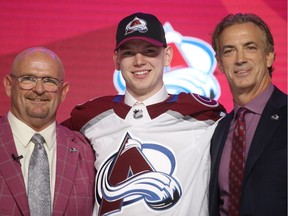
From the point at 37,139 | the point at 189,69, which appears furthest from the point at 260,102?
the point at 189,69

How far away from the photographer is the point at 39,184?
2238 millimetres

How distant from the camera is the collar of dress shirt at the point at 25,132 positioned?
7.71ft

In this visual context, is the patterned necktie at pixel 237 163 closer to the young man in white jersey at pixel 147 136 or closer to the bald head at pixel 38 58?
the young man in white jersey at pixel 147 136

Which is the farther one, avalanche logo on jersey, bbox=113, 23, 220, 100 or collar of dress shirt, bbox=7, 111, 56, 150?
avalanche logo on jersey, bbox=113, 23, 220, 100

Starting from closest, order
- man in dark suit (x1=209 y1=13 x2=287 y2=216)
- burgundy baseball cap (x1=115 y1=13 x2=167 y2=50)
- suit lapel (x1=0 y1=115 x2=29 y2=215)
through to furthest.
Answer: man in dark suit (x1=209 y1=13 x2=287 y2=216)
suit lapel (x1=0 y1=115 x2=29 y2=215)
burgundy baseball cap (x1=115 y1=13 x2=167 y2=50)

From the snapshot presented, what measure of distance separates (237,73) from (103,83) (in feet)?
4.26

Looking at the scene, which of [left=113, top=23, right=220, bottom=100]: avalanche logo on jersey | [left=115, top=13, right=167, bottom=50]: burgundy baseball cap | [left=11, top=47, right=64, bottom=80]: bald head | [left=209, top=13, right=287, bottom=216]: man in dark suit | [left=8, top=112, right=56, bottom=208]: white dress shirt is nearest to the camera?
[left=209, top=13, right=287, bottom=216]: man in dark suit

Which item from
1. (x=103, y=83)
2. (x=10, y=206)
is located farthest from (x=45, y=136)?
(x=103, y=83)

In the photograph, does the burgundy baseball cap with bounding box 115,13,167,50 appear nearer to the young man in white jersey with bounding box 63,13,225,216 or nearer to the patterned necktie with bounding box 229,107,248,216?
the young man in white jersey with bounding box 63,13,225,216

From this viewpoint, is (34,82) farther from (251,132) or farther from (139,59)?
(251,132)

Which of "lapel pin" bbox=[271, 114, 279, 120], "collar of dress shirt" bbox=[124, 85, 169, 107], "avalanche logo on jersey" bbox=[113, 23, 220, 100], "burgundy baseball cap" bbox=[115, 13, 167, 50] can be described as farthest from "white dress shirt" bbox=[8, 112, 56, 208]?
"avalanche logo on jersey" bbox=[113, 23, 220, 100]

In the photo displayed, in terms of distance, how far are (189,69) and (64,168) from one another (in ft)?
4.32

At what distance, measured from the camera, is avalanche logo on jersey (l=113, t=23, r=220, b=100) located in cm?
338

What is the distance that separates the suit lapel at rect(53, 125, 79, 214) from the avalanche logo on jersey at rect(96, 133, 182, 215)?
0.14 m
